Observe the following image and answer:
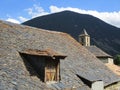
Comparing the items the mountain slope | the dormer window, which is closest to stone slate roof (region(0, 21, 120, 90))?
the dormer window

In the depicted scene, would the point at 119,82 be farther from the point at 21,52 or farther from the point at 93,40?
the point at 93,40

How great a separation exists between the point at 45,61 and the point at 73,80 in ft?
9.00

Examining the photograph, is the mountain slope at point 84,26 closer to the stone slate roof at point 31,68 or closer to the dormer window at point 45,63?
the stone slate roof at point 31,68

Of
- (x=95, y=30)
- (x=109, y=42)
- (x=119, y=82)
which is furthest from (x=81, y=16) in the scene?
(x=119, y=82)

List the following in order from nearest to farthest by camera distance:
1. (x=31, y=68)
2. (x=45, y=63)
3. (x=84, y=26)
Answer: (x=45, y=63)
(x=31, y=68)
(x=84, y=26)

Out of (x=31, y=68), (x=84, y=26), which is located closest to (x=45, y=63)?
(x=31, y=68)

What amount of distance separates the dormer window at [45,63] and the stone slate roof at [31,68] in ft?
1.10

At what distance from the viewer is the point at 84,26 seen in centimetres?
17038

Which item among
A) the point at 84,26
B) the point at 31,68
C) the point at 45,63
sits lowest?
the point at 31,68

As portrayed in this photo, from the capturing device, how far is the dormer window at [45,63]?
1403cm

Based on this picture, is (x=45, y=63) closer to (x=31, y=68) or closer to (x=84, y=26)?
(x=31, y=68)

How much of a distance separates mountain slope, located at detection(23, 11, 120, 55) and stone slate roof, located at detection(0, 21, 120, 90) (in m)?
126

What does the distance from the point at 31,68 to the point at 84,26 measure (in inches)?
6200

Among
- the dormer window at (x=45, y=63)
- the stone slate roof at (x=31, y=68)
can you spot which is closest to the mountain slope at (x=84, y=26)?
the stone slate roof at (x=31, y=68)
